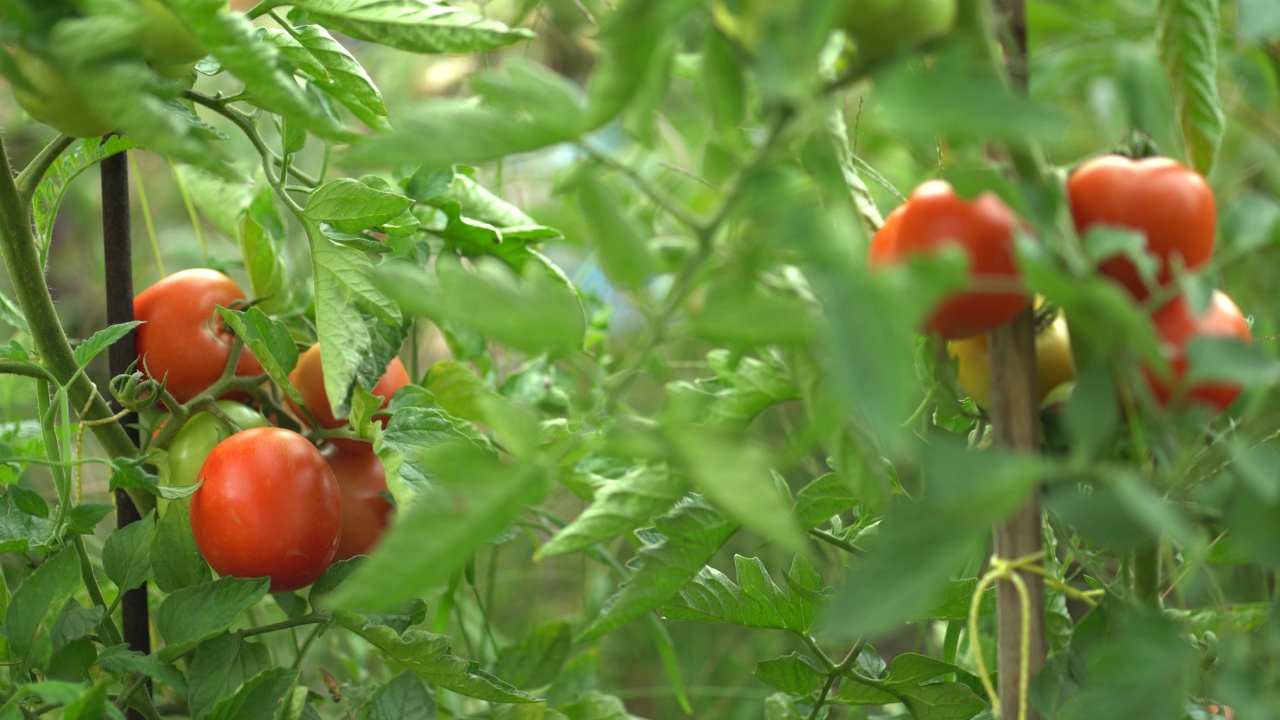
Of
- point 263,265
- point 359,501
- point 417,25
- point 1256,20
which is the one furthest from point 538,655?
point 1256,20

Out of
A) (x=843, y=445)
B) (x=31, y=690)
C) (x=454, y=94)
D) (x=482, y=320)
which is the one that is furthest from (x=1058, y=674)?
(x=454, y=94)

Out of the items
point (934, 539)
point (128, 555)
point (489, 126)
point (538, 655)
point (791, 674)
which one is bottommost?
point (538, 655)

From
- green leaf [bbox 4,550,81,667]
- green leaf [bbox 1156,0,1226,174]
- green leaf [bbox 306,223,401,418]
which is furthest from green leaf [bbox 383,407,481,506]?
green leaf [bbox 1156,0,1226,174]

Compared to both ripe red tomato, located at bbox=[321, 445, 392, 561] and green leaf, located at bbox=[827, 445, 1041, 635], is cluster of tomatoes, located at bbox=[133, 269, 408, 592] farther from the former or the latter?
green leaf, located at bbox=[827, 445, 1041, 635]

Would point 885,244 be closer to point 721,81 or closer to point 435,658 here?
point 721,81

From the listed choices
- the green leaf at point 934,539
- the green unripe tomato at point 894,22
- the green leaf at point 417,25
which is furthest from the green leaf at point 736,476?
the green leaf at point 417,25

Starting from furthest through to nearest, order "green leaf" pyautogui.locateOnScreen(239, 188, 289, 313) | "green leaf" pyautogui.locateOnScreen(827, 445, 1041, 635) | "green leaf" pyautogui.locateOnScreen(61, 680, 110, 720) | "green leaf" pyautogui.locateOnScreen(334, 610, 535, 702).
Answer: "green leaf" pyautogui.locateOnScreen(239, 188, 289, 313) < "green leaf" pyautogui.locateOnScreen(334, 610, 535, 702) < "green leaf" pyautogui.locateOnScreen(61, 680, 110, 720) < "green leaf" pyautogui.locateOnScreen(827, 445, 1041, 635)

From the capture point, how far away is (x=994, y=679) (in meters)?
0.58

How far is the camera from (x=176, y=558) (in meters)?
0.50

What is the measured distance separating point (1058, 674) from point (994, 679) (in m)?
0.24

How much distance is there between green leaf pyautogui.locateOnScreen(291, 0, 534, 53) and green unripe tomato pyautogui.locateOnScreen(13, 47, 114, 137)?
11 centimetres

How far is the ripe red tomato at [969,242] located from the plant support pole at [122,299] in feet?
1.34

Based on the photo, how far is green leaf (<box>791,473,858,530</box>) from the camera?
1.38ft

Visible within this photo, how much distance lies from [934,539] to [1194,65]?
26 cm
